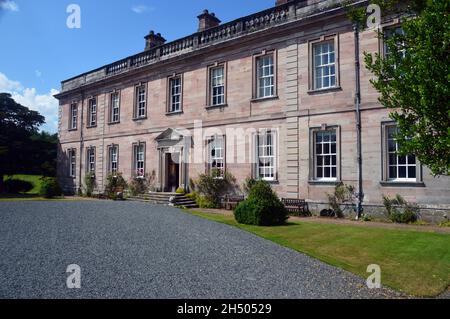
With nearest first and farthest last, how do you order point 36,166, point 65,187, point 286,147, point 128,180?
point 286,147
point 128,180
point 65,187
point 36,166

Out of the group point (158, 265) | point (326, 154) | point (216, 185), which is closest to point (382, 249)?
point (158, 265)

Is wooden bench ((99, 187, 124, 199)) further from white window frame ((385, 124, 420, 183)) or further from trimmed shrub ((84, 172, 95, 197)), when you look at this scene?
white window frame ((385, 124, 420, 183))

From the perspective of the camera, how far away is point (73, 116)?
2994 cm

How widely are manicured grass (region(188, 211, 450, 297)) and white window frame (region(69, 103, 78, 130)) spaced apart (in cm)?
2180

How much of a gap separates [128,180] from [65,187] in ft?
29.6

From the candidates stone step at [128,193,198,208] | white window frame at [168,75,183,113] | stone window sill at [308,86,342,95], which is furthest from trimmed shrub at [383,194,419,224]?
white window frame at [168,75,183,113]

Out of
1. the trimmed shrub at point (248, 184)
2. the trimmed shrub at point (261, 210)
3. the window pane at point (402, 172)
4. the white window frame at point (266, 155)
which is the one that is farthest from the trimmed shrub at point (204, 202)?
the window pane at point (402, 172)

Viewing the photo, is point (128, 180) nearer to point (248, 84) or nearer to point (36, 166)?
point (248, 84)

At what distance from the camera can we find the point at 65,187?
30.1 metres

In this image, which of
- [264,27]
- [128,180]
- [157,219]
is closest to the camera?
[157,219]

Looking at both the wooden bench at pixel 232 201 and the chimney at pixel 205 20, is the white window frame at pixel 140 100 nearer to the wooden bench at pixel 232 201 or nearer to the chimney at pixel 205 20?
the chimney at pixel 205 20

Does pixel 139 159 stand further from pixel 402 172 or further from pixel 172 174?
pixel 402 172

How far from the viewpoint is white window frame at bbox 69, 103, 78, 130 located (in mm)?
29575

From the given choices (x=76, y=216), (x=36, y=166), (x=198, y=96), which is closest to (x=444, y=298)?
(x=76, y=216)
